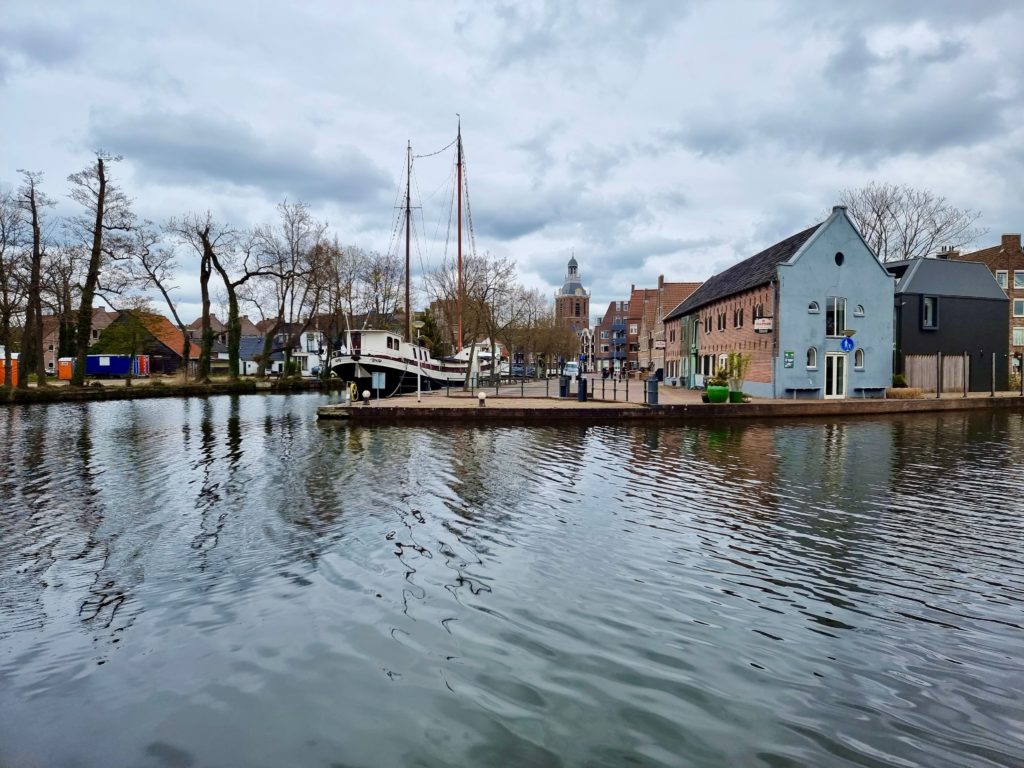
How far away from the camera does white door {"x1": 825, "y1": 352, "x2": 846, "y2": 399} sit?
32.3m

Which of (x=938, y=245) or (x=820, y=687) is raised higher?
(x=938, y=245)

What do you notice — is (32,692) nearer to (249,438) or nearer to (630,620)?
(630,620)

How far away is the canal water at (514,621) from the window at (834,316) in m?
21.0

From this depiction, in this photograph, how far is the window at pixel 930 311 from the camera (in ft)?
117

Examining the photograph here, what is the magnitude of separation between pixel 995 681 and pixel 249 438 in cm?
1995

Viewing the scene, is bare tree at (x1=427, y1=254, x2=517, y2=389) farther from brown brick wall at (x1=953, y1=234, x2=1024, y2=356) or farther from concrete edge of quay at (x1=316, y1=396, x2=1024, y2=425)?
brown brick wall at (x1=953, y1=234, x2=1024, y2=356)

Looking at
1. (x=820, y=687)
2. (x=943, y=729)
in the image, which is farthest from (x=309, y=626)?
(x=943, y=729)

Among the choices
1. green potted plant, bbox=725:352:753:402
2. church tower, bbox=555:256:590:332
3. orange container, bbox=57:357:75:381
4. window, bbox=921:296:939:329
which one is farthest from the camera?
church tower, bbox=555:256:590:332

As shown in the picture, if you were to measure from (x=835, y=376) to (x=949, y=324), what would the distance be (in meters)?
9.79

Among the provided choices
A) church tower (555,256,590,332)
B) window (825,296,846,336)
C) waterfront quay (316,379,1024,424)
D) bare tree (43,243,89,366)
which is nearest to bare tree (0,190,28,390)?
bare tree (43,243,89,366)

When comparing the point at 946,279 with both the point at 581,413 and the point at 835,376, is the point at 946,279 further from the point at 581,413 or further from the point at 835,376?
the point at 581,413

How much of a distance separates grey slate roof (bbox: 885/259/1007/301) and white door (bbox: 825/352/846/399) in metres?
6.85

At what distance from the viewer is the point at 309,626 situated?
5953mm

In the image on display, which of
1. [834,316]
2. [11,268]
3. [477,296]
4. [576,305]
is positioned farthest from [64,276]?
[576,305]
